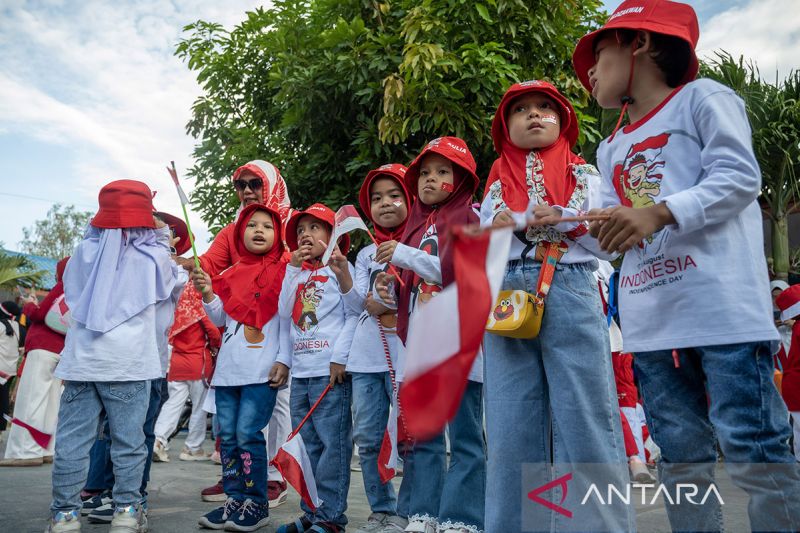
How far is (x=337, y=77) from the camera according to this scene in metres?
7.34

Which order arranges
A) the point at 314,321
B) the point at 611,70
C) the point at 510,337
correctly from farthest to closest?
the point at 314,321 → the point at 510,337 → the point at 611,70

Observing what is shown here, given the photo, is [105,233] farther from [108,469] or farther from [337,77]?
[337,77]

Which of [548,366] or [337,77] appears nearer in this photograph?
[548,366]

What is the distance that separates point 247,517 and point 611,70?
286 cm

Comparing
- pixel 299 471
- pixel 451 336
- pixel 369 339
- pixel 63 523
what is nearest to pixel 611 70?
pixel 451 336

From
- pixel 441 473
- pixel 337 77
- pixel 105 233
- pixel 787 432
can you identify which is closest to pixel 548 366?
pixel 787 432

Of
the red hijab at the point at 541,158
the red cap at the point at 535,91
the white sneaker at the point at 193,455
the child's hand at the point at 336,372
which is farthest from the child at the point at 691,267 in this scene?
the white sneaker at the point at 193,455

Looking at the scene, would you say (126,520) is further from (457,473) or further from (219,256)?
(219,256)

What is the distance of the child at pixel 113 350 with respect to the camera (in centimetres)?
323

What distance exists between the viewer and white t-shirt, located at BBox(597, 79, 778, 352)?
5.90ft

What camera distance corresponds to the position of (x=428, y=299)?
3.16 m

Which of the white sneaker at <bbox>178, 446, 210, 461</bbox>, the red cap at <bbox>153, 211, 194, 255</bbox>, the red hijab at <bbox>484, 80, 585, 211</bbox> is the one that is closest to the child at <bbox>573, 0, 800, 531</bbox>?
the red hijab at <bbox>484, 80, 585, 211</bbox>

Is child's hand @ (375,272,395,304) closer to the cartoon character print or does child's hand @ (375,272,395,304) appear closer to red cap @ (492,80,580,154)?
the cartoon character print

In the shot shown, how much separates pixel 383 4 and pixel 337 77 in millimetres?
1098
